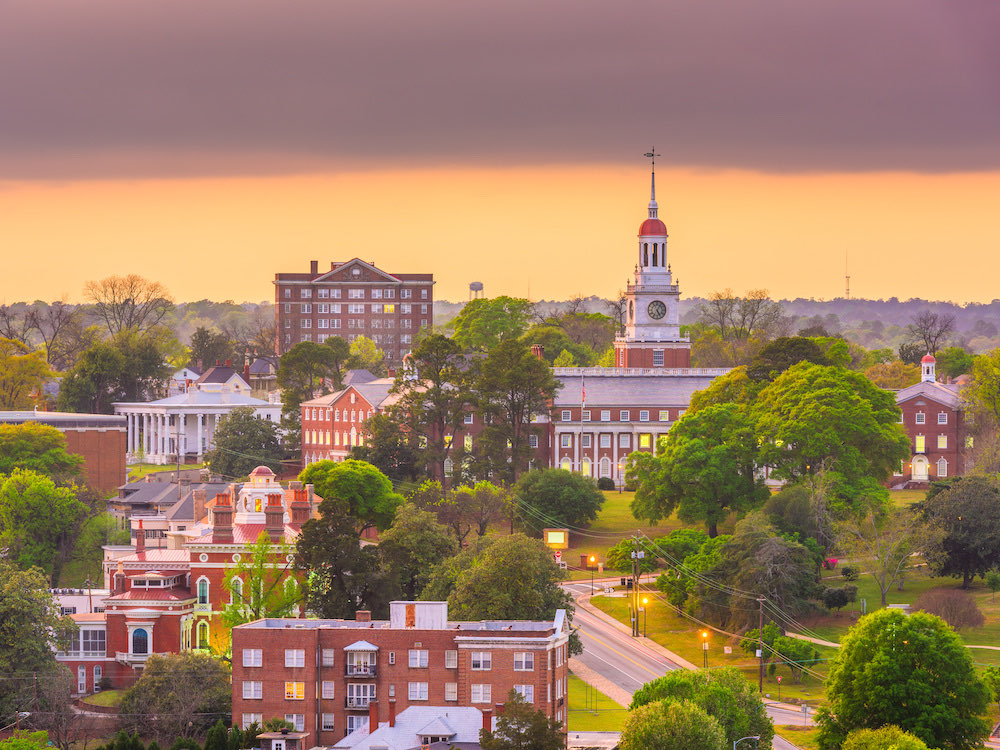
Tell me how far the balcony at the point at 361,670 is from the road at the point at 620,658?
54.4 ft

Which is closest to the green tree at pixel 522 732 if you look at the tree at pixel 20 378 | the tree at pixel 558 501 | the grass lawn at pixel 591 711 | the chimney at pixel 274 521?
the grass lawn at pixel 591 711

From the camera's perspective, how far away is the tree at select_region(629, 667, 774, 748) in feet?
284

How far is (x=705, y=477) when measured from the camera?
132 meters

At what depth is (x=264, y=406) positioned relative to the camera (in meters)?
196

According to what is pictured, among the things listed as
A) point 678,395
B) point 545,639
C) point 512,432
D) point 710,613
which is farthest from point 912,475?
point 545,639

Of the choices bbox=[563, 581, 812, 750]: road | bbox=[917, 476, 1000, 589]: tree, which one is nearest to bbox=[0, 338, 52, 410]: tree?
bbox=[563, 581, 812, 750]: road

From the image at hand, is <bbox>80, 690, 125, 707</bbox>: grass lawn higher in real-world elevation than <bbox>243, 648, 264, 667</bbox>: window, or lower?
lower

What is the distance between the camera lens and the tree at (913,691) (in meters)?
87.8

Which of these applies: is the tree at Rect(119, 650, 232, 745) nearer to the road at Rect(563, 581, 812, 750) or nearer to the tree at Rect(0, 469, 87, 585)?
the road at Rect(563, 581, 812, 750)

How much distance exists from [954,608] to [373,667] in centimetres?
3516

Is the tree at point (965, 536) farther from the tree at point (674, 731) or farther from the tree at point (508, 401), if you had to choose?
the tree at point (508, 401)

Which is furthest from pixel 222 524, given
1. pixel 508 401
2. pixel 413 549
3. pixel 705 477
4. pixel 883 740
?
pixel 883 740

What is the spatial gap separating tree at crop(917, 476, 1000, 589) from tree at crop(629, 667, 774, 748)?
95.7 feet

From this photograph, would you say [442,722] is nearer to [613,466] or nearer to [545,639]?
[545,639]
